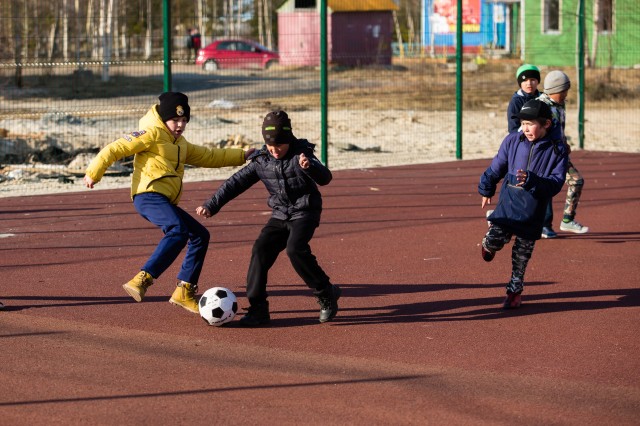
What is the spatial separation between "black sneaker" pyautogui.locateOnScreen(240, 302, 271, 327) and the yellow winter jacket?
108 cm

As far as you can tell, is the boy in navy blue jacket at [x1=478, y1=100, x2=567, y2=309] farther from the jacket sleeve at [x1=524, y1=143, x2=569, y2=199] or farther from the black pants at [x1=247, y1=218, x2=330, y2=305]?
the black pants at [x1=247, y1=218, x2=330, y2=305]

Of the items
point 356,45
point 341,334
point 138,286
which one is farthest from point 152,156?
point 356,45

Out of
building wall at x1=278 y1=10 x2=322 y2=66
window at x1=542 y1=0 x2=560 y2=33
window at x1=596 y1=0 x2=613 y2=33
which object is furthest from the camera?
window at x1=542 y1=0 x2=560 y2=33

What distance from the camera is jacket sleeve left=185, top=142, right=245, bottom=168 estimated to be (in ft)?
27.1

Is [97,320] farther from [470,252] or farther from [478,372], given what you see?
[470,252]

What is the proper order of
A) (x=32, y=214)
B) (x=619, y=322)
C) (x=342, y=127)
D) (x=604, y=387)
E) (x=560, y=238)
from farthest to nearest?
(x=342, y=127) → (x=32, y=214) → (x=560, y=238) → (x=619, y=322) → (x=604, y=387)

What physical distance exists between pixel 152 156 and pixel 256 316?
1.41m

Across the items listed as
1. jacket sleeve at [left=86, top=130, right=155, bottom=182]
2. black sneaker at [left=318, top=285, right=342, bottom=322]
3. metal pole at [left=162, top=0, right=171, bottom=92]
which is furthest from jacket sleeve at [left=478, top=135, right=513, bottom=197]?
metal pole at [left=162, top=0, right=171, bottom=92]

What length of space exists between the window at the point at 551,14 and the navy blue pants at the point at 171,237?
102 feet

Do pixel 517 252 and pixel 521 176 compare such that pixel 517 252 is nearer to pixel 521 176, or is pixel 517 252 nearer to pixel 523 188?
pixel 523 188

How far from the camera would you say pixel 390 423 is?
552cm

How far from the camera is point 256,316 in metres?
7.67

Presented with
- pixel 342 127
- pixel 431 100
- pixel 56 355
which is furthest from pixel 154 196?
pixel 431 100

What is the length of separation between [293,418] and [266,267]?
2222mm
